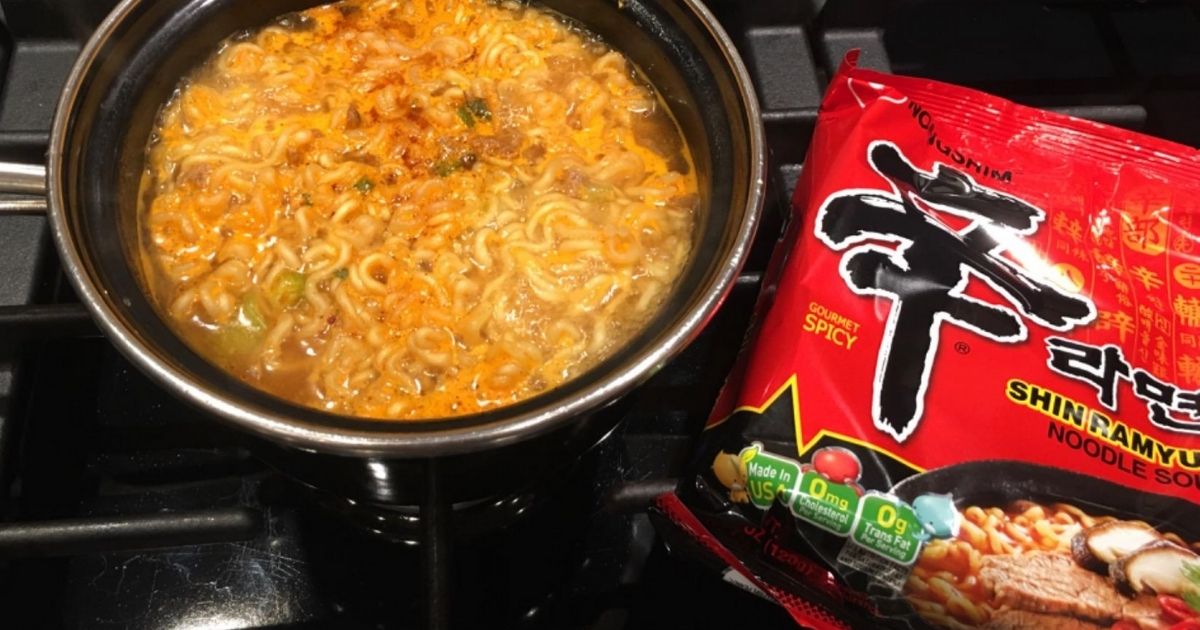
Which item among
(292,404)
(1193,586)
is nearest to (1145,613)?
(1193,586)

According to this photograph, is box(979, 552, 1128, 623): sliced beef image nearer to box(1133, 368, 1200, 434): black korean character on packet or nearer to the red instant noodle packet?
the red instant noodle packet

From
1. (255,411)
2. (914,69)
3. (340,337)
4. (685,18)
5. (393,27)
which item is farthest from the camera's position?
(914,69)

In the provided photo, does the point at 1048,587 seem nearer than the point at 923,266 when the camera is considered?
Yes

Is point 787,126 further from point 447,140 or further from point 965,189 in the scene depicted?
point 447,140

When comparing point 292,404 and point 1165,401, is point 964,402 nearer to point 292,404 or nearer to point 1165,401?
point 1165,401

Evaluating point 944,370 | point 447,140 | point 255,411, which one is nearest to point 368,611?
point 255,411

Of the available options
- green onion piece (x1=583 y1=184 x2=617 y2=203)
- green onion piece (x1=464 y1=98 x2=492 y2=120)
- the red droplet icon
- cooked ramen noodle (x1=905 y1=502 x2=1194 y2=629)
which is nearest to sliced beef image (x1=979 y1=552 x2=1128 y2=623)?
cooked ramen noodle (x1=905 y1=502 x2=1194 y2=629)
